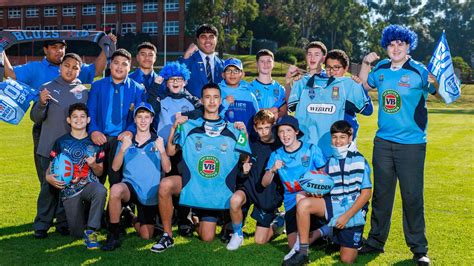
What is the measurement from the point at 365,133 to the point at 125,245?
14744 millimetres

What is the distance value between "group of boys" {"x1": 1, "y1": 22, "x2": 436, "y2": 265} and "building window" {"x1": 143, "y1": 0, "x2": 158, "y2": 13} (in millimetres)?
59478

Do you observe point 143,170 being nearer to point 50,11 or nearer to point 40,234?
point 40,234

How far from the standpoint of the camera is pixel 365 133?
19.5 meters

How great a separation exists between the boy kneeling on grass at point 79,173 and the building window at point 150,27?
5938 cm

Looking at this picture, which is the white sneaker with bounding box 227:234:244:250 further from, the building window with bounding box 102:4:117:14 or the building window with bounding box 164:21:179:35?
the building window with bounding box 102:4:117:14

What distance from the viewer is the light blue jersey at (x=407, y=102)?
572cm

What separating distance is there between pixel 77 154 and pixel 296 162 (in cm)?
262

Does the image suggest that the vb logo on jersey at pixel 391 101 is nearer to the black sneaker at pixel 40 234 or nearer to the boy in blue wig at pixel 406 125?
the boy in blue wig at pixel 406 125

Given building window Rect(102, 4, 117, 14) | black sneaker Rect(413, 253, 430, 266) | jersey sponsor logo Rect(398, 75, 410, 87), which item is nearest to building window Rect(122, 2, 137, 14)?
building window Rect(102, 4, 117, 14)

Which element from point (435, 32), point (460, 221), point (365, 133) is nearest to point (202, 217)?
point (460, 221)

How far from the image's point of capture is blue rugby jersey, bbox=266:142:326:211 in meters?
5.84

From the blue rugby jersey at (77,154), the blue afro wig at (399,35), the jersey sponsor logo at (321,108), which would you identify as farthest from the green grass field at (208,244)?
the blue afro wig at (399,35)

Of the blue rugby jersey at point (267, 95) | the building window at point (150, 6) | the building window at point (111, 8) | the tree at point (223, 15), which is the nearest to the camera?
the blue rugby jersey at point (267, 95)

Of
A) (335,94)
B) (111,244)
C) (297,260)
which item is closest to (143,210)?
(111,244)
